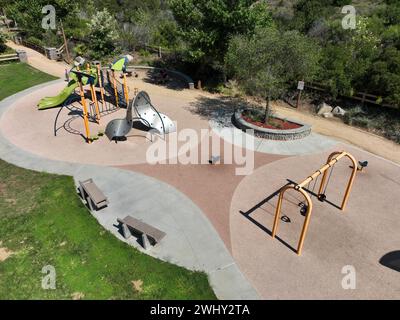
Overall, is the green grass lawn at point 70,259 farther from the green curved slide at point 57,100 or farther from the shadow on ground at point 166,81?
the shadow on ground at point 166,81

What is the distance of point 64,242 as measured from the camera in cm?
1044

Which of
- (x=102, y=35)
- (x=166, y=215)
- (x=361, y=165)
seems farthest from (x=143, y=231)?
(x=102, y=35)

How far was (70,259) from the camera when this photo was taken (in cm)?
981

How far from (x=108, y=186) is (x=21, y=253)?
4.15 m

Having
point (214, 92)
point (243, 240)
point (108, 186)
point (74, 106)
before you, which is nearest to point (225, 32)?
point (214, 92)

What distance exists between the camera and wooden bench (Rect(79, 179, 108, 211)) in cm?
1156

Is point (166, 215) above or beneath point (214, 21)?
beneath

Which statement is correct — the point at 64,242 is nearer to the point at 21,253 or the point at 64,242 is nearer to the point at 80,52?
the point at 21,253

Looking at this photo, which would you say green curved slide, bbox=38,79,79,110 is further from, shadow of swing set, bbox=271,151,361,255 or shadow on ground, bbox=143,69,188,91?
shadow of swing set, bbox=271,151,361,255

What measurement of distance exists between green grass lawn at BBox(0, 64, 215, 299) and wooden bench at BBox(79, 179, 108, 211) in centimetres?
33

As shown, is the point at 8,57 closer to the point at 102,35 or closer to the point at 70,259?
the point at 102,35

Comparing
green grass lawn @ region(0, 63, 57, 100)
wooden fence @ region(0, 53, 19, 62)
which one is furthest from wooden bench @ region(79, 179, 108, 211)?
wooden fence @ region(0, 53, 19, 62)

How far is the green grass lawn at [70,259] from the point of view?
351 inches

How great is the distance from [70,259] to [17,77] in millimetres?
24361
